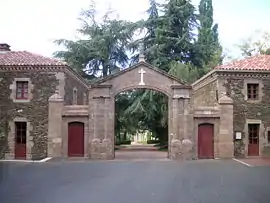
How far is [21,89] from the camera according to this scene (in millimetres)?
26359

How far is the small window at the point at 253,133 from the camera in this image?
26.1 meters

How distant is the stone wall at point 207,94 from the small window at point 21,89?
467 inches

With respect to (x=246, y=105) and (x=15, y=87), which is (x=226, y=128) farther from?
(x=15, y=87)

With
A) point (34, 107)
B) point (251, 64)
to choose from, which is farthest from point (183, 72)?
point (34, 107)

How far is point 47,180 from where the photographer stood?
44.4 feet

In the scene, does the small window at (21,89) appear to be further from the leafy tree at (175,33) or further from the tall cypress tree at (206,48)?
the tall cypress tree at (206,48)

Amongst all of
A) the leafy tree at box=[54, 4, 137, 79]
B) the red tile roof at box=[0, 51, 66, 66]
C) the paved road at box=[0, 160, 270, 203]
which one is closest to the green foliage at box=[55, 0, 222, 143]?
the leafy tree at box=[54, 4, 137, 79]

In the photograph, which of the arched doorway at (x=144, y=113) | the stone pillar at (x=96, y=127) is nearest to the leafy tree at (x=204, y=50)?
the arched doorway at (x=144, y=113)

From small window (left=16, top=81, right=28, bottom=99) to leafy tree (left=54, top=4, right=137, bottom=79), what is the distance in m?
15.1

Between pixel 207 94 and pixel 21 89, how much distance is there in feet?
40.5

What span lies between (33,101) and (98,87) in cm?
419

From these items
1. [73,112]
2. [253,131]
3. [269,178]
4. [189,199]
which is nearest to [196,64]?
[253,131]

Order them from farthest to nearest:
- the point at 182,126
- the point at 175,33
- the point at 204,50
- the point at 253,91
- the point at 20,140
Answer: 1. the point at 204,50
2. the point at 175,33
3. the point at 253,91
4. the point at 20,140
5. the point at 182,126

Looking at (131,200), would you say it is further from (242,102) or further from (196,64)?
(196,64)
